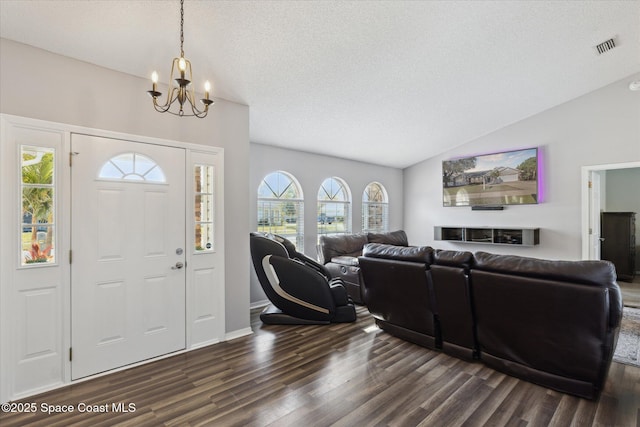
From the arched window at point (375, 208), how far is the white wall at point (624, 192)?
16.8 ft

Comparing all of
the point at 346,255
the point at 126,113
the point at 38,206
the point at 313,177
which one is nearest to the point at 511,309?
the point at 346,255

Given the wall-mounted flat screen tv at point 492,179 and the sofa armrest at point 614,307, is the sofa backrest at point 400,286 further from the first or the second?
the wall-mounted flat screen tv at point 492,179

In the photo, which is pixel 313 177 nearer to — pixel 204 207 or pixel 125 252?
pixel 204 207

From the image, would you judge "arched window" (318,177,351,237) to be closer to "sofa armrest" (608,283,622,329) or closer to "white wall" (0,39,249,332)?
"white wall" (0,39,249,332)

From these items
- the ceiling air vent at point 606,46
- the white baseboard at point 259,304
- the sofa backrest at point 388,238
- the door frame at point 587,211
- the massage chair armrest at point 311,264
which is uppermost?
the ceiling air vent at point 606,46

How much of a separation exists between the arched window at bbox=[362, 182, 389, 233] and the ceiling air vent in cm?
428

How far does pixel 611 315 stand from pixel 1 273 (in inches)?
175

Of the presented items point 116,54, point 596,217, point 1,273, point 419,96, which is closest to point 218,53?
point 116,54

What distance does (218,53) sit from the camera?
115 inches

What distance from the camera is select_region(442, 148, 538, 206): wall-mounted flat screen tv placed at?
231 inches

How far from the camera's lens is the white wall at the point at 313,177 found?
16.5 feet

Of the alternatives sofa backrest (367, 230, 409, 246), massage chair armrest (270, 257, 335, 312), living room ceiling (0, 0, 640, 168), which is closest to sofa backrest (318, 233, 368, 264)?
sofa backrest (367, 230, 409, 246)

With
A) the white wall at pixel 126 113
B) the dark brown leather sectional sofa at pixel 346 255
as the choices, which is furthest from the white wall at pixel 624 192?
the white wall at pixel 126 113

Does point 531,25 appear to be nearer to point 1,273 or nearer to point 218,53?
point 218,53
